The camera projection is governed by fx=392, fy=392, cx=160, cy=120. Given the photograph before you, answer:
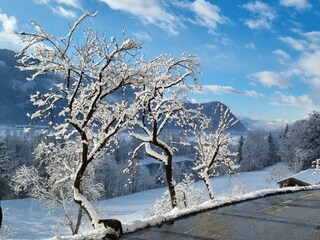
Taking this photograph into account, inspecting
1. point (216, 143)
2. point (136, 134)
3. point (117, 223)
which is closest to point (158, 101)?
point (136, 134)

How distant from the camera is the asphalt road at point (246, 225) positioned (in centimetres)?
1171

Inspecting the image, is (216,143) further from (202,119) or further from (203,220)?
(203,220)

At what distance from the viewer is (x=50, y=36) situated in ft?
46.6

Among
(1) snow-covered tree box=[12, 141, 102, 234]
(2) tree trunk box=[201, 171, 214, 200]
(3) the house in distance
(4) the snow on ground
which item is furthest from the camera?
(4) the snow on ground

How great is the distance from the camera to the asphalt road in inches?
461

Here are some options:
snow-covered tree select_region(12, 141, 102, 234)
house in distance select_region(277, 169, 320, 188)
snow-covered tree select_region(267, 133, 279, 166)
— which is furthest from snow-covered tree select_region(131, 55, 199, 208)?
snow-covered tree select_region(267, 133, 279, 166)

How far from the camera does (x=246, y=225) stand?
45.5ft

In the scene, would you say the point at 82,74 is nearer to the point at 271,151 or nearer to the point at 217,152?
the point at 217,152

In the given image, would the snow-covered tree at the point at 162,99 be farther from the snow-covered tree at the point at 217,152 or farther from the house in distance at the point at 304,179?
the house in distance at the point at 304,179

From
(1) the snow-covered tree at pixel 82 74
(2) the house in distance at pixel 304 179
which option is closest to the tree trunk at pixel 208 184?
(1) the snow-covered tree at pixel 82 74

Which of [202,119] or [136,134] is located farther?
[202,119]

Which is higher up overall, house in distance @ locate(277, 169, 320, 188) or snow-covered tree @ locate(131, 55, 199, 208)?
snow-covered tree @ locate(131, 55, 199, 208)

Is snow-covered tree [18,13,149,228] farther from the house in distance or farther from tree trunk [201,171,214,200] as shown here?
the house in distance

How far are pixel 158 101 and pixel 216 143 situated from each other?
11.7 metres
